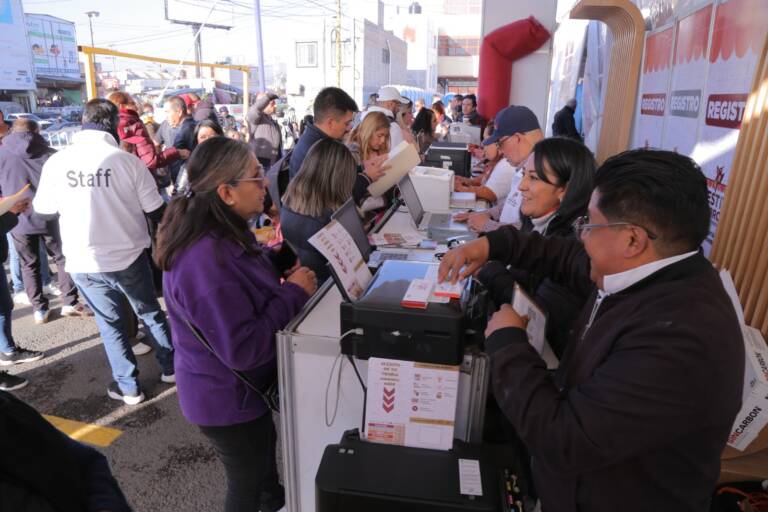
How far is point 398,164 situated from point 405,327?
196 cm

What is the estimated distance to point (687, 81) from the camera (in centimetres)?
321

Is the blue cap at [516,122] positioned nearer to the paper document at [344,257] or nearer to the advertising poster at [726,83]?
the advertising poster at [726,83]

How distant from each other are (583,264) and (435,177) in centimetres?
193

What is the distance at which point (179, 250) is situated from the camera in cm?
144

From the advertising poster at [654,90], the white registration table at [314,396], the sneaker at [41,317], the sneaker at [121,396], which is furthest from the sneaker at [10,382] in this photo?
the advertising poster at [654,90]

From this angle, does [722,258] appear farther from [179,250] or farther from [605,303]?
[179,250]

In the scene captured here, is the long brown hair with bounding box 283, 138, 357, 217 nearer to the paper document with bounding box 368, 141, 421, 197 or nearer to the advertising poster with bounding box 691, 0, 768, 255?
the paper document with bounding box 368, 141, 421, 197

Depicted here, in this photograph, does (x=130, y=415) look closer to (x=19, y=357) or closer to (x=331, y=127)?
(x=19, y=357)

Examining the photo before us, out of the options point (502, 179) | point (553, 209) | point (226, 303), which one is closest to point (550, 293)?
point (553, 209)

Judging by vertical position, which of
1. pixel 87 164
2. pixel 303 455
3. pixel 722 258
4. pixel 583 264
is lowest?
pixel 303 455

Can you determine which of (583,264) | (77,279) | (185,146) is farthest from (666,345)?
(185,146)

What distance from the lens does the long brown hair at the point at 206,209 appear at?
4.79ft

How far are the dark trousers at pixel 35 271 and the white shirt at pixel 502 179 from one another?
353 centimetres

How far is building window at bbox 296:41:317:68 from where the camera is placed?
36128 millimetres
